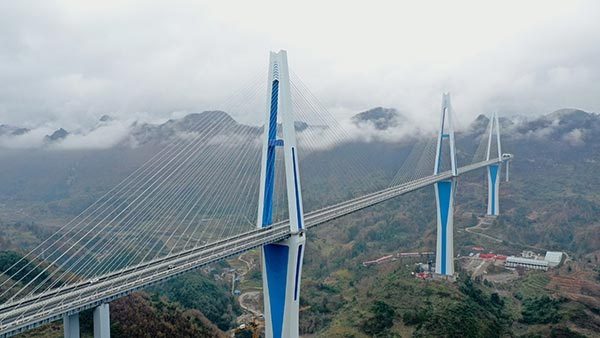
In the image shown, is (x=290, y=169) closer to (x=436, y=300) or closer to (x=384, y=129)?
(x=436, y=300)

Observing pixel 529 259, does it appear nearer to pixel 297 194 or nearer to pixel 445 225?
pixel 445 225

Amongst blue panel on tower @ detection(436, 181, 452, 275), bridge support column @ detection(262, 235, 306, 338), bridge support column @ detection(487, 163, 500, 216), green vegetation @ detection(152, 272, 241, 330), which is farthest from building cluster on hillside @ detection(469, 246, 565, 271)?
bridge support column @ detection(262, 235, 306, 338)

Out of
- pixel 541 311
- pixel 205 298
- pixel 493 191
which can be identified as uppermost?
pixel 493 191

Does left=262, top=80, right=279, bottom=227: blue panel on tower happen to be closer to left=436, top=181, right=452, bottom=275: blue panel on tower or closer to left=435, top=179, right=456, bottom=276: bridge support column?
left=435, top=179, right=456, bottom=276: bridge support column

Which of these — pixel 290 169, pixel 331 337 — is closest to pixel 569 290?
pixel 331 337

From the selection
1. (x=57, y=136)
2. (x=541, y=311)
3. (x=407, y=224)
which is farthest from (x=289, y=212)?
(x=57, y=136)

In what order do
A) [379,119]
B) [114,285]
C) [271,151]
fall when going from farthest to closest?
[379,119] < [271,151] < [114,285]
